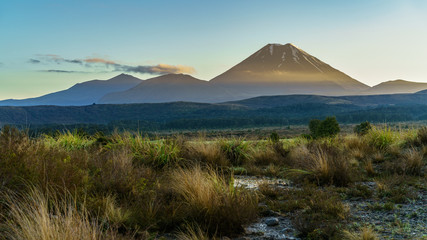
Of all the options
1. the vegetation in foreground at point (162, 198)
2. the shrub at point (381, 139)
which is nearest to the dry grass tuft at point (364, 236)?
the vegetation in foreground at point (162, 198)

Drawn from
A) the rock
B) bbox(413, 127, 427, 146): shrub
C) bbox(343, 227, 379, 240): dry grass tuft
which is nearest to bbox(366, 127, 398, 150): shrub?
bbox(413, 127, 427, 146): shrub

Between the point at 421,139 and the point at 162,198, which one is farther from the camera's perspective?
the point at 421,139

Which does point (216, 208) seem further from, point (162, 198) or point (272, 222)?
point (162, 198)

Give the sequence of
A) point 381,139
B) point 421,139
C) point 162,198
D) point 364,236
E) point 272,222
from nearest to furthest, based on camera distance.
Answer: point 364,236, point 272,222, point 162,198, point 421,139, point 381,139

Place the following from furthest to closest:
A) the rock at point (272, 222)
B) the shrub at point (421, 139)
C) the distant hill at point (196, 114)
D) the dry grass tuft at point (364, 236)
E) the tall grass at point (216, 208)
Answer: the distant hill at point (196, 114) → the shrub at point (421, 139) → the rock at point (272, 222) → the tall grass at point (216, 208) → the dry grass tuft at point (364, 236)

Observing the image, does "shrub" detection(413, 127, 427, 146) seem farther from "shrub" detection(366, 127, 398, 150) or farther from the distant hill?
the distant hill

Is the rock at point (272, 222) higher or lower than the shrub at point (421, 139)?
lower

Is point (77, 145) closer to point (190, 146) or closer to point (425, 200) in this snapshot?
point (190, 146)

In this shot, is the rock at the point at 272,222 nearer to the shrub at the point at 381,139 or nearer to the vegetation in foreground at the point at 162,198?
the vegetation in foreground at the point at 162,198

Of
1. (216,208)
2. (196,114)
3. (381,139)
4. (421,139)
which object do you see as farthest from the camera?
(196,114)

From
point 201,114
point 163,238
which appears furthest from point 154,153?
point 201,114

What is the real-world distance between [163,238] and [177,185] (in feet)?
5.25

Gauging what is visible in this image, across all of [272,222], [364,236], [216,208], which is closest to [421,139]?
[272,222]

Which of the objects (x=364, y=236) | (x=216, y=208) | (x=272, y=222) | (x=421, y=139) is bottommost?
(x=272, y=222)
